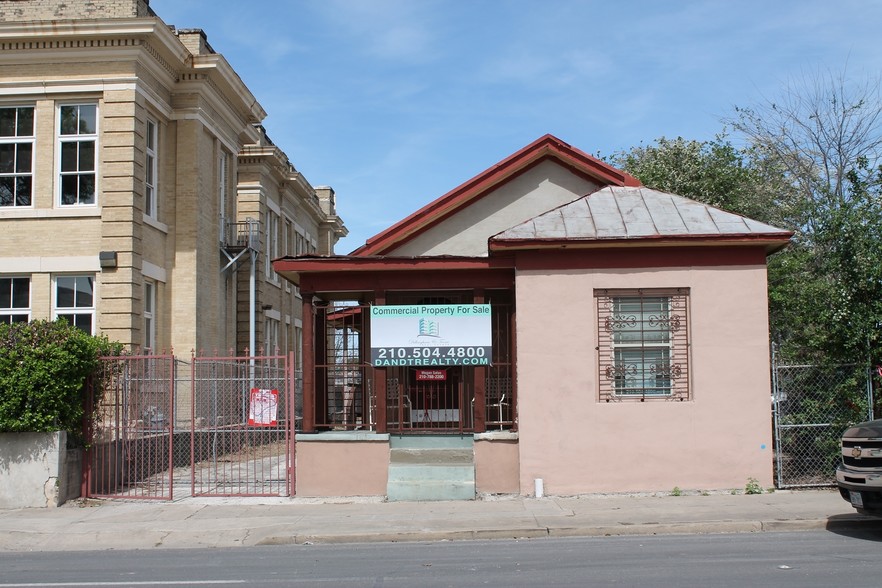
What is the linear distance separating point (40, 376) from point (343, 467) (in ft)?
14.5

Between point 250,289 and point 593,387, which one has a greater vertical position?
point 250,289

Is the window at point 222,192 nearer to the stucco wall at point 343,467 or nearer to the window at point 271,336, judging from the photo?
the window at point 271,336

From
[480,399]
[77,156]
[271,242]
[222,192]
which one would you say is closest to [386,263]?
[480,399]

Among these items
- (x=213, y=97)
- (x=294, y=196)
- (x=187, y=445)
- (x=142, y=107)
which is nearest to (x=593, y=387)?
(x=187, y=445)

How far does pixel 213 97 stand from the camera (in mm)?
23516

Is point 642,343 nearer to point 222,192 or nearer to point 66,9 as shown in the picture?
point 66,9

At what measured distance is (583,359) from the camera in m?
13.4

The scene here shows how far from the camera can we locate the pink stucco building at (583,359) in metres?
13.2

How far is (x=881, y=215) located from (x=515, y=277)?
529 centimetres

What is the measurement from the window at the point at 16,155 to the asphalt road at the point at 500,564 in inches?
459

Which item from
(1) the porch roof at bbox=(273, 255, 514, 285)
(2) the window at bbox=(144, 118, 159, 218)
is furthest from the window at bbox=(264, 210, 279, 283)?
(1) the porch roof at bbox=(273, 255, 514, 285)

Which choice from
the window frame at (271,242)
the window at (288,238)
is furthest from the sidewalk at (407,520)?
the window at (288,238)

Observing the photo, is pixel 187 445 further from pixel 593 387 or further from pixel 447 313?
pixel 593 387

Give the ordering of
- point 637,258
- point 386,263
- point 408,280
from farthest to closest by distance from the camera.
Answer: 1. point 408,280
2. point 386,263
3. point 637,258
